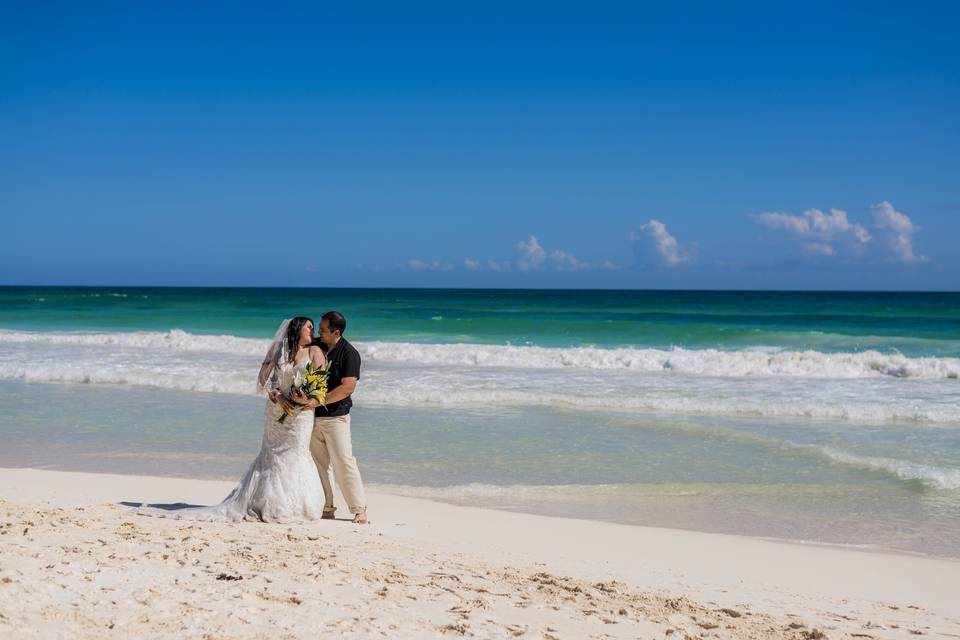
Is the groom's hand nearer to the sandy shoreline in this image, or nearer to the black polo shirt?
the black polo shirt

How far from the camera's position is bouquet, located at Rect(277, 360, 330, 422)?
260 inches

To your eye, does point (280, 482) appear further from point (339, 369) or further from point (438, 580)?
point (438, 580)

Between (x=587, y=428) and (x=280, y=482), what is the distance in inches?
245

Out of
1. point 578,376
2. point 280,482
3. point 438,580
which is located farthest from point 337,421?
point 578,376

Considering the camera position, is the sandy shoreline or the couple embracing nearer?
the sandy shoreline

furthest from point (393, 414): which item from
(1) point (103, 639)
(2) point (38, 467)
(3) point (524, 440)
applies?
(1) point (103, 639)

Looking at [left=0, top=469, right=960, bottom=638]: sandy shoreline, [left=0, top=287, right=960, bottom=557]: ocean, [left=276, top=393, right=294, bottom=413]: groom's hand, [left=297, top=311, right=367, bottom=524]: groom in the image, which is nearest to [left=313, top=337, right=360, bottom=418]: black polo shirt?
[left=297, top=311, right=367, bottom=524]: groom

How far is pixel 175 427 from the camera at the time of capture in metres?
11.7

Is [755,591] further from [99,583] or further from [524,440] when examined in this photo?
[524,440]

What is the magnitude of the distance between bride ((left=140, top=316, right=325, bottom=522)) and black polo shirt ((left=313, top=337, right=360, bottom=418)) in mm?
125

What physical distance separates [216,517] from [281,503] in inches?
20.9

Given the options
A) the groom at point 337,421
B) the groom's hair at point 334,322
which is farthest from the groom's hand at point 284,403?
the groom's hair at point 334,322

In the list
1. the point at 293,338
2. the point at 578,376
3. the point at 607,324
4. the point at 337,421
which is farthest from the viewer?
the point at 607,324

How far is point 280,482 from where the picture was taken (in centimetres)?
671
